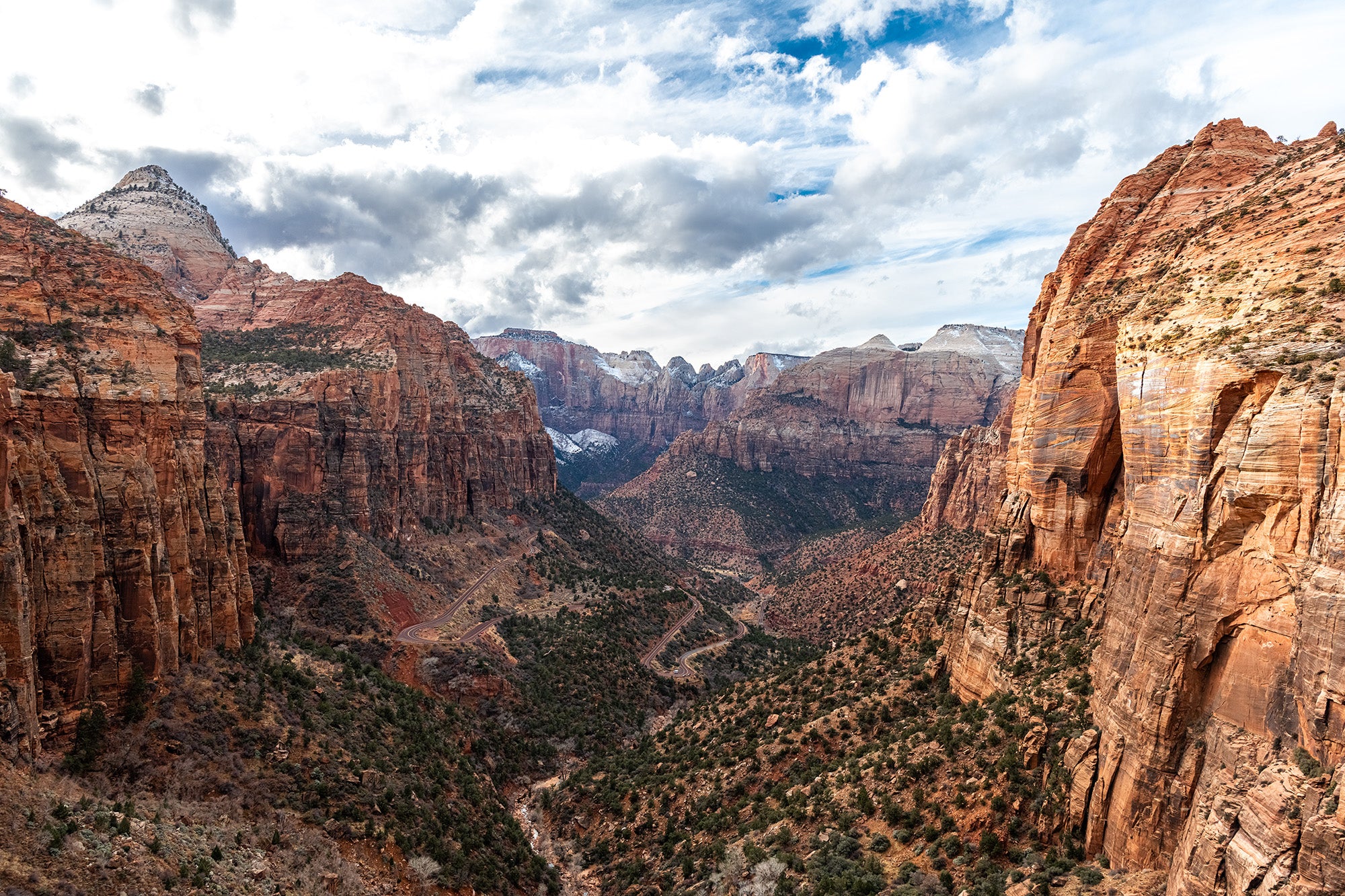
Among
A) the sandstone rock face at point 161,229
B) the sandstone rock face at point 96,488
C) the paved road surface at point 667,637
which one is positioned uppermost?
the sandstone rock face at point 161,229

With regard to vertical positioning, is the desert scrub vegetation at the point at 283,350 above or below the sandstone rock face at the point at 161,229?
below

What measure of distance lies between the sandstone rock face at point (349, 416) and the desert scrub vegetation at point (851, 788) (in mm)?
43162

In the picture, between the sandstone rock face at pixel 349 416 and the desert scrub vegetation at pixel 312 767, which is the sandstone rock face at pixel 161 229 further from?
the desert scrub vegetation at pixel 312 767

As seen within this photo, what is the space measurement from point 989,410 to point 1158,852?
639 feet

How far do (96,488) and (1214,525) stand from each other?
44.1 meters

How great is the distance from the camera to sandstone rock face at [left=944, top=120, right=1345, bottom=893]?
16.0 m

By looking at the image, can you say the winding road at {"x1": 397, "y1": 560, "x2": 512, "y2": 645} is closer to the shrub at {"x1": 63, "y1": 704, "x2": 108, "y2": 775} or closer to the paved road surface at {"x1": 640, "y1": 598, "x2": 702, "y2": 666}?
the paved road surface at {"x1": 640, "y1": 598, "x2": 702, "y2": 666}

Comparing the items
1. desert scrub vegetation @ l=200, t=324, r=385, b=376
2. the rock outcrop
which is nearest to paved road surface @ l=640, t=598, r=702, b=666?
the rock outcrop

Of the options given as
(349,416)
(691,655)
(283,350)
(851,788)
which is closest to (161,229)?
(283,350)

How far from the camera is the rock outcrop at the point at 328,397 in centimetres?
6944

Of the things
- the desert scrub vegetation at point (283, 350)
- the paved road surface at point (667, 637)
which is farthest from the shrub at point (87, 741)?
the desert scrub vegetation at point (283, 350)

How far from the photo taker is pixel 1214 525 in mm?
19594

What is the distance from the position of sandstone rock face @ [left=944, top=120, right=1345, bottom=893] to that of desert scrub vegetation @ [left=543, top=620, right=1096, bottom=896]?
10.7ft

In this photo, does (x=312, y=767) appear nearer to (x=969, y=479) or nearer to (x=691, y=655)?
(x=691, y=655)
